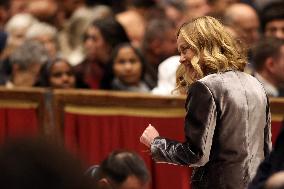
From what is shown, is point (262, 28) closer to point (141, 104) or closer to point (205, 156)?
point (141, 104)

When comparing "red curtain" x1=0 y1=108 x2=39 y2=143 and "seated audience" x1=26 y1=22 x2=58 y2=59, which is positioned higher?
"seated audience" x1=26 y1=22 x2=58 y2=59

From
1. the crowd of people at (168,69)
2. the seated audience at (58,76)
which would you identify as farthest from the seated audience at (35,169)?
the seated audience at (58,76)

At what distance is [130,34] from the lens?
32.4 feet

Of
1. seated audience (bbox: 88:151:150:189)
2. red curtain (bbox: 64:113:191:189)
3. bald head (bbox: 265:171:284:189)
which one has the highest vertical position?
bald head (bbox: 265:171:284:189)

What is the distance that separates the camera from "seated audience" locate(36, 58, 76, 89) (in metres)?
8.02

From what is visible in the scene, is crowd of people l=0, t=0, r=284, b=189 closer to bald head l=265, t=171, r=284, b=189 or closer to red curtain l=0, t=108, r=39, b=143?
bald head l=265, t=171, r=284, b=189

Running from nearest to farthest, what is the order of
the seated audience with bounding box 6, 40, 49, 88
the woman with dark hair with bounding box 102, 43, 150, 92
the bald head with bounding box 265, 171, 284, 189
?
the bald head with bounding box 265, 171, 284, 189, the woman with dark hair with bounding box 102, 43, 150, 92, the seated audience with bounding box 6, 40, 49, 88

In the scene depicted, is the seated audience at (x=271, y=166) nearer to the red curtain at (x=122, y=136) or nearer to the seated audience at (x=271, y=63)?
the red curtain at (x=122, y=136)

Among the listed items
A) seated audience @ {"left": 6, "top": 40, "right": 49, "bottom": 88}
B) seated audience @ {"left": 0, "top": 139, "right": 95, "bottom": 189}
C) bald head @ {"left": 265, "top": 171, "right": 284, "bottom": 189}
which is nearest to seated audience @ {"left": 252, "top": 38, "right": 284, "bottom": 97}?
seated audience @ {"left": 6, "top": 40, "right": 49, "bottom": 88}

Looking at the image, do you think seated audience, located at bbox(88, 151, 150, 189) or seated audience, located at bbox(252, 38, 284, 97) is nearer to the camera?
seated audience, located at bbox(88, 151, 150, 189)

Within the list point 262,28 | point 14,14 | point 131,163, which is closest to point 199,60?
point 131,163

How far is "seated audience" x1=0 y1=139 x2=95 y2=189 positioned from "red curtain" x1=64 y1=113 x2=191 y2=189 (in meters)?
5.10

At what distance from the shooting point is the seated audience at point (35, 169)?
4.65 feet

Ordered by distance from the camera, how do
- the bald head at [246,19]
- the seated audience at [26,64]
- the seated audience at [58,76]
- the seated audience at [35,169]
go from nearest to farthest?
the seated audience at [35,169]
the seated audience at [58,76]
the seated audience at [26,64]
the bald head at [246,19]
